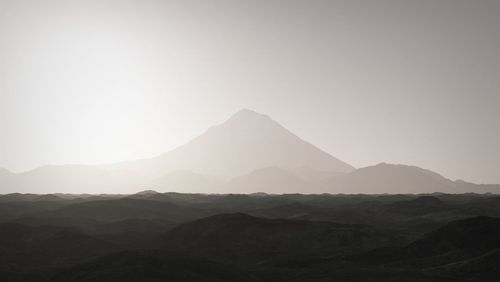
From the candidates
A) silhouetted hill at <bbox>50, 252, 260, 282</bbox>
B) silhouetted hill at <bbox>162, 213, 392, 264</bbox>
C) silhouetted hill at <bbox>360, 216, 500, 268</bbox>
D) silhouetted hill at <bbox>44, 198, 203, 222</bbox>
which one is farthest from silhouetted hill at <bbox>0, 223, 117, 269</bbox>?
silhouetted hill at <bbox>360, 216, 500, 268</bbox>

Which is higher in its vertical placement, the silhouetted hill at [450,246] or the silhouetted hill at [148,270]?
the silhouetted hill at [450,246]

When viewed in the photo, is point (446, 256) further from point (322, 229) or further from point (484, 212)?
point (484, 212)

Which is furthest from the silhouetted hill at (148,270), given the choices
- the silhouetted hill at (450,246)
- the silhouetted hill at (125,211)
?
the silhouetted hill at (125,211)

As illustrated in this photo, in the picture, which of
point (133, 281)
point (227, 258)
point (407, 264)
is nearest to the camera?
point (133, 281)

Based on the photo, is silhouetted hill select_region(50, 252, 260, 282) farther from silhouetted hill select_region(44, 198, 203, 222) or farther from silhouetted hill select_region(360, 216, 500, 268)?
silhouetted hill select_region(44, 198, 203, 222)

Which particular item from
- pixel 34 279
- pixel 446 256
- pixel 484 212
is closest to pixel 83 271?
pixel 34 279

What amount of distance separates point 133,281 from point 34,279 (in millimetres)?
8422

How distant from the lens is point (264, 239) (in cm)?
5228

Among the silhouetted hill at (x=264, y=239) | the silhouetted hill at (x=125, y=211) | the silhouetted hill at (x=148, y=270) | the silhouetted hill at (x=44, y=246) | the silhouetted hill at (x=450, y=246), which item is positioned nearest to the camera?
the silhouetted hill at (x=148, y=270)

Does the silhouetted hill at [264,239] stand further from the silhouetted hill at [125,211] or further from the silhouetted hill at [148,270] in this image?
the silhouetted hill at [125,211]

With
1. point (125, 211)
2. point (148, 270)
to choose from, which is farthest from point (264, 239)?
point (125, 211)

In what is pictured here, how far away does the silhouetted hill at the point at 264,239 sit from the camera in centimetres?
4800

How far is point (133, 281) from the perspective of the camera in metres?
31.2

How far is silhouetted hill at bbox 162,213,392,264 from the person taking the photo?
48000mm
